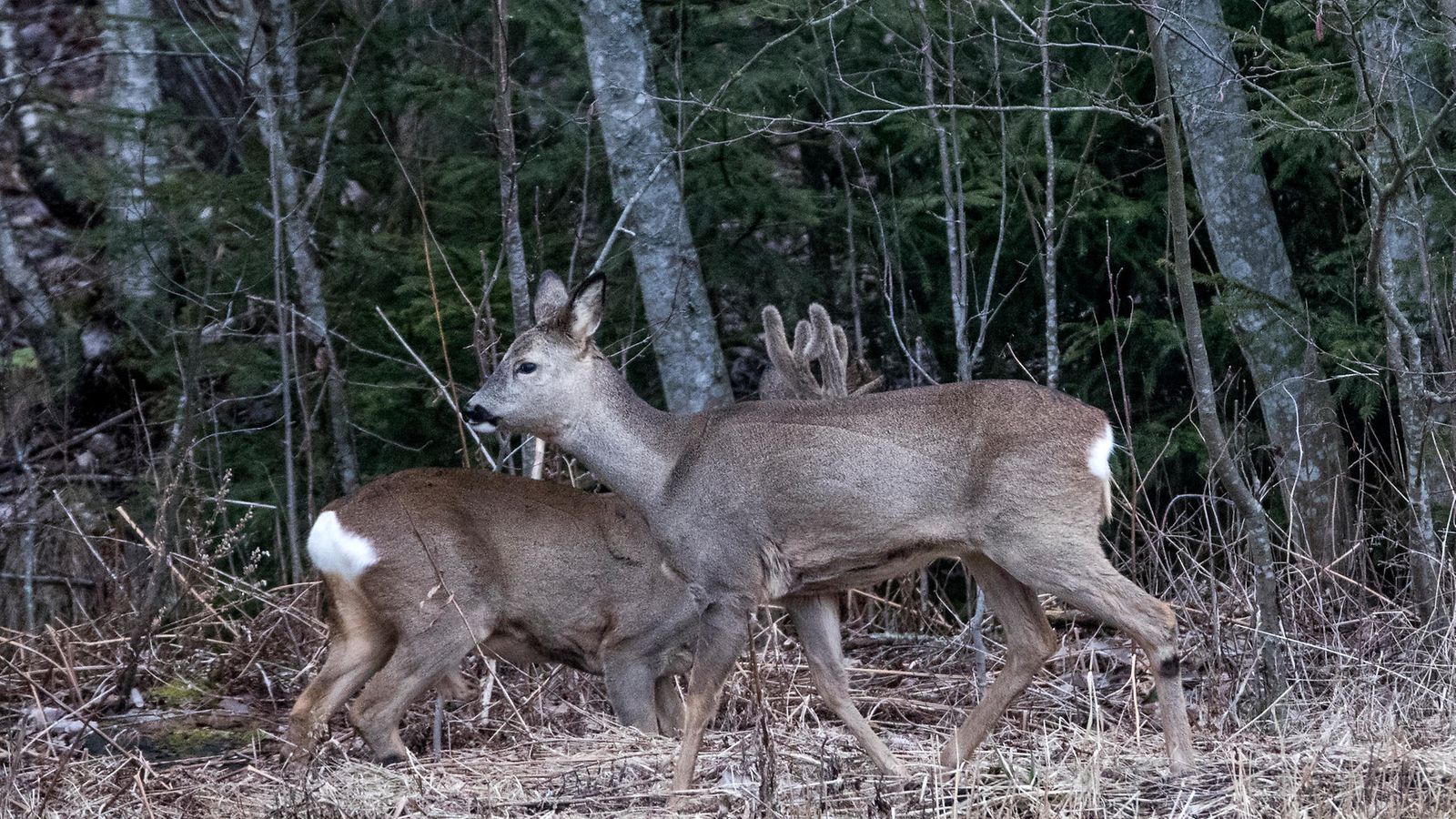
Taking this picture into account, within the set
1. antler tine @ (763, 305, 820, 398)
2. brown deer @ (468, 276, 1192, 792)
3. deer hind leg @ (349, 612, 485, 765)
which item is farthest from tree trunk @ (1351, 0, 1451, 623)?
deer hind leg @ (349, 612, 485, 765)

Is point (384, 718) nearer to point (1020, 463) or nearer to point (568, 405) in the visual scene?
point (568, 405)

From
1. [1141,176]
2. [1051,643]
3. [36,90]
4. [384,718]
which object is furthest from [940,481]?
[36,90]

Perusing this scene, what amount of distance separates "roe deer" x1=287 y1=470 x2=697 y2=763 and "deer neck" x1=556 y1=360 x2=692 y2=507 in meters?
0.93

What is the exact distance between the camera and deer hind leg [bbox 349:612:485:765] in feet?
22.0

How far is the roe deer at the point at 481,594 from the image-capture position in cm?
682

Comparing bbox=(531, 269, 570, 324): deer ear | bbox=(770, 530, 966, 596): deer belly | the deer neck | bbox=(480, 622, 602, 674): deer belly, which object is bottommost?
bbox=(480, 622, 602, 674): deer belly

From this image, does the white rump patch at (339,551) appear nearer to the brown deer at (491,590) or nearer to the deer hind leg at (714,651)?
the brown deer at (491,590)

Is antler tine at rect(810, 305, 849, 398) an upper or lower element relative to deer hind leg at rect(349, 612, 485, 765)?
upper

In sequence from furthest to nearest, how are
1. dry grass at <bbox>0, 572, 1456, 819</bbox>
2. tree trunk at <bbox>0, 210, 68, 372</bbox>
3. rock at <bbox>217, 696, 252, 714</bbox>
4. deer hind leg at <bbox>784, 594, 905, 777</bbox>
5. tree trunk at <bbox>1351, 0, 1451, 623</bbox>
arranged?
tree trunk at <bbox>0, 210, 68, 372</bbox> → rock at <bbox>217, 696, 252, 714</bbox> → tree trunk at <bbox>1351, 0, 1451, 623</bbox> → deer hind leg at <bbox>784, 594, 905, 777</bbox> → dry grass at <bbox>0, 572, 1456, 819</bbox>

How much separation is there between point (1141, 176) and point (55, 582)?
6947 millimetres

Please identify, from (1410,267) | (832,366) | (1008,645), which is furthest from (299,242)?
(1410,267)

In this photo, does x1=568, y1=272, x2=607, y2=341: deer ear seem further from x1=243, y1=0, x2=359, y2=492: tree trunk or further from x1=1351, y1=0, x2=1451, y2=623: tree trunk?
x1=1351, y1=0, x2=1451, y2=623: tree trunk

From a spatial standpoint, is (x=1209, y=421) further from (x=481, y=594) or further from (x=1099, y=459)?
(x=481, y=594)

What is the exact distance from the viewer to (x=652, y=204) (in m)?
8.59
